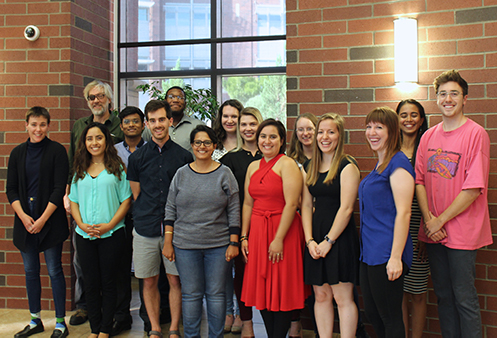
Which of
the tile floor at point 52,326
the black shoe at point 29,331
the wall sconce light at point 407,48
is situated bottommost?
the tile floor at point 52,326

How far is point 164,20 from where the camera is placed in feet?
17.1

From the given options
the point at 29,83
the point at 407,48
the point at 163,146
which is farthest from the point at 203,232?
the point at 29,83

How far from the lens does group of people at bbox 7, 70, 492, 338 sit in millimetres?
2422

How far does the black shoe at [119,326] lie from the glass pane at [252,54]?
3.02 m

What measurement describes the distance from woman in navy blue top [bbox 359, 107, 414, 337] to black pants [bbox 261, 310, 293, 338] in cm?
53

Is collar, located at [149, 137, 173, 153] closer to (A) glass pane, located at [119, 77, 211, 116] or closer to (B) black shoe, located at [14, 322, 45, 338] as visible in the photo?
(B) black shoe, located at [14, 322, 45, 338]

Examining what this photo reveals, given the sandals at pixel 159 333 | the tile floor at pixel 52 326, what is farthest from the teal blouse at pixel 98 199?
the tile floor at pixel 52 326

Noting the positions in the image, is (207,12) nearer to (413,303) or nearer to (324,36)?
(324,36)

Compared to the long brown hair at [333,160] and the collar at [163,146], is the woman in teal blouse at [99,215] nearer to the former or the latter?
the collar at [163,146]

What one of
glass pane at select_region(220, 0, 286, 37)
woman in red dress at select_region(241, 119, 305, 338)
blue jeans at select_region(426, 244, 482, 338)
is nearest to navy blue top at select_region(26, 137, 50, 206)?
woman in red dress at select_region(241, 119, 305, 338)

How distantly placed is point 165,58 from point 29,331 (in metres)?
3.26

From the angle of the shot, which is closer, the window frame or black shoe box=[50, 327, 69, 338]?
black shoe box=[50, 327, 69, 338]

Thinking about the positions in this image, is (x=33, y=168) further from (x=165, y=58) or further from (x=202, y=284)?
(x=165, y=58)

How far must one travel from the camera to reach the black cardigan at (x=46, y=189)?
3305 millimetres
